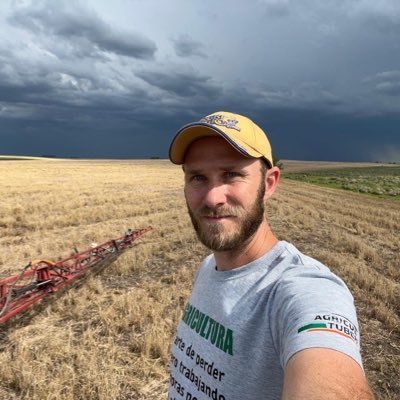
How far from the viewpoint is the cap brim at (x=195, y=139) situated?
1.88m

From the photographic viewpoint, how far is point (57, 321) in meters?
6.31

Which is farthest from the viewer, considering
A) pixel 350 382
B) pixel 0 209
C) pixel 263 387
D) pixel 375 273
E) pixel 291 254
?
pixel 0 209

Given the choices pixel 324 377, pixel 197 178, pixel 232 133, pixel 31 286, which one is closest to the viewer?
pixel 324 377

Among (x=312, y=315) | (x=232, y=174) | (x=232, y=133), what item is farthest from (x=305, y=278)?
(x=232, y=133)

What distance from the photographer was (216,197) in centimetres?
194

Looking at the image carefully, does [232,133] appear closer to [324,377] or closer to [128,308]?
[324,377]

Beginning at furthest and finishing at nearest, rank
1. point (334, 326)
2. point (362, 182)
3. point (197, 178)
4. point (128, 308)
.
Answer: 1. point (362, 182)
2. point (128, 308)
3. point (197, 178)
4. point (334, 326)

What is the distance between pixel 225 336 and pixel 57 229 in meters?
14.5

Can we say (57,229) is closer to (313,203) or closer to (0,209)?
(0,209)

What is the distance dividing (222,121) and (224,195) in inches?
15.5

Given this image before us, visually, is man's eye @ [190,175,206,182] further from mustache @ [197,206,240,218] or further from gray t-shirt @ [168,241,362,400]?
gray t-shirt @ [168,241,362,400]

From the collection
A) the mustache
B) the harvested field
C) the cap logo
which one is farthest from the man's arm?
the harvested field

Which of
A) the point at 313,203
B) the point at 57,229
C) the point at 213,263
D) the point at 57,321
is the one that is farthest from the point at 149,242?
the point at 313,203

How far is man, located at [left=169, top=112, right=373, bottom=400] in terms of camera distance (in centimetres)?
133
